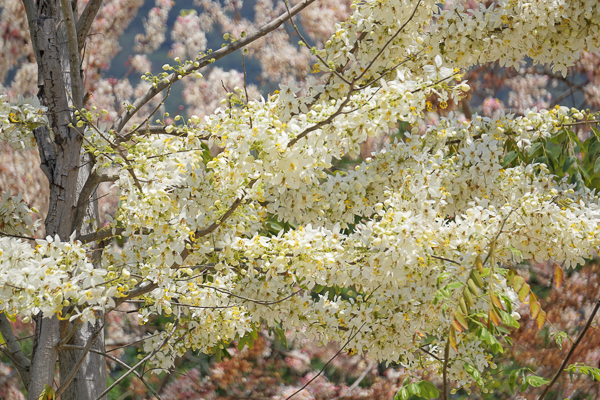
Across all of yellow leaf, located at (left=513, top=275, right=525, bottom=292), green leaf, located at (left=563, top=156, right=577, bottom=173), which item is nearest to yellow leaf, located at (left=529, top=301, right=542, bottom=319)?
yellow leaf, located at (left=513, top=275, right=525, bottom=292)

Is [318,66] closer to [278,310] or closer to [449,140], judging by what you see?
[449,140]

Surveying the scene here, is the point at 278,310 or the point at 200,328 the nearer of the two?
the point at 278,310

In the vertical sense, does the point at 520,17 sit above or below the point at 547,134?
above

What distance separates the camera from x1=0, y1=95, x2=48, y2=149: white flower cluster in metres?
1.64

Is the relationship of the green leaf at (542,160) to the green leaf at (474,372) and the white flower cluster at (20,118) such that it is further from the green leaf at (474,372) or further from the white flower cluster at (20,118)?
the white flower cluster at (20,118)

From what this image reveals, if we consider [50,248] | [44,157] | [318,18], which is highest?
[318,18]

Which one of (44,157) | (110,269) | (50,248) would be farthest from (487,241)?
(44,157)

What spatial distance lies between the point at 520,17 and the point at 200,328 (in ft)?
5.67

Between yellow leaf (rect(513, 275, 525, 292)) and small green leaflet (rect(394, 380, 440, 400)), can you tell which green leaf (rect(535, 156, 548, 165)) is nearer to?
small green leaflet (rect(394, 380, 440, 400))

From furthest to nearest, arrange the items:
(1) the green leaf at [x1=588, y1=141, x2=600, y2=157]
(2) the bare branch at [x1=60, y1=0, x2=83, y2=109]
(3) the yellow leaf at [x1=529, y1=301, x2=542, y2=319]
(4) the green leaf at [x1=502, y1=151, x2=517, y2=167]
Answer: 1. (1) the green leaf at [x1=588, y1=141, x2=600, y2=157]
2. (4) the green leaf at [x1=502, y1=151, x2=517, y2=167]
3. (2) the bare branch at [x1=60, y1=0, x2=83, y2=109]
4. (3) the yellow leaf at [x1=529, y1=301, x2=542, y2=319]

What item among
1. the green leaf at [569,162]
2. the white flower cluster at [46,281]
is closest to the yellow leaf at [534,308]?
the white flower cluster at [46,281]

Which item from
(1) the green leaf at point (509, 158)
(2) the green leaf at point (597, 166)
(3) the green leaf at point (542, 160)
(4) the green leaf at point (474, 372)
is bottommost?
(4) the green leaf at point (474, 372)

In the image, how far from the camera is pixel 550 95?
5.24 m

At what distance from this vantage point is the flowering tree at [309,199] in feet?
4.30
